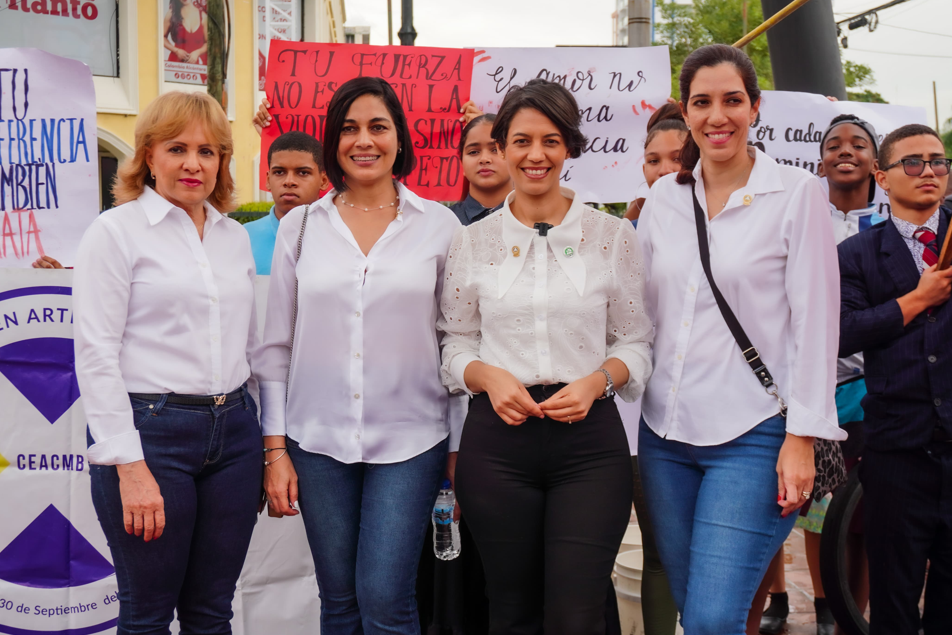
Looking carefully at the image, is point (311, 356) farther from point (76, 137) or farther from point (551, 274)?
point (76, 137)

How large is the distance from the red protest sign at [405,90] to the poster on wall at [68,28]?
1217 centimetres

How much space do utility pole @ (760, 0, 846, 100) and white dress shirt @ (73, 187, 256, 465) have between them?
3850mm

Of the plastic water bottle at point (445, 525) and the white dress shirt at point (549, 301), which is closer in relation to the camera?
the white dress shirt at point (549, 301)

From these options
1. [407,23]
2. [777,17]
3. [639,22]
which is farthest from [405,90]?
[407,23]

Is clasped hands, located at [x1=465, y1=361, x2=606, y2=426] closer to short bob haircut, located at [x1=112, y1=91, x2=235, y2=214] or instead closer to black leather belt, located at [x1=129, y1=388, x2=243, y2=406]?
black leather belt, located at [x1=129, y1=388, x2=243, y2=406]

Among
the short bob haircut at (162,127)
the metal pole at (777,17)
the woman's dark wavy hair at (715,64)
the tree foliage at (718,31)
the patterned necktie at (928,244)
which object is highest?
the tree foliage at (718,31)

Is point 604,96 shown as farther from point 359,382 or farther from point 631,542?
point 359,382

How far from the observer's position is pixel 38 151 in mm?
3512

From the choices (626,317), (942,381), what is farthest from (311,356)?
(942,381)

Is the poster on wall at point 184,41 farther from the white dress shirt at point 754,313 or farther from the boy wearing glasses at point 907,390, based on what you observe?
the white dress shirt at point 754,313

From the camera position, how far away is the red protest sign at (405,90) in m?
4.36

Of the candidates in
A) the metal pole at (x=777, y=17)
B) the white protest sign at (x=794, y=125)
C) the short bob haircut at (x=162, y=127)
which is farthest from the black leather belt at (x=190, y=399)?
the white protest sign at (x=794, y=125)

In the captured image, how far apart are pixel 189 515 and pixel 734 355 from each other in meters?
1.61

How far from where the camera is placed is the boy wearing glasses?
283 centimetres
